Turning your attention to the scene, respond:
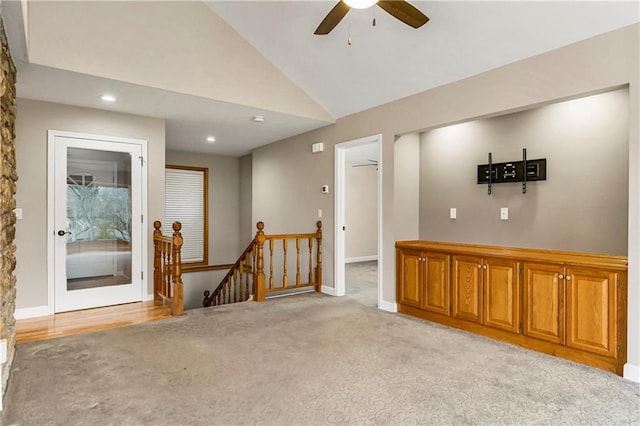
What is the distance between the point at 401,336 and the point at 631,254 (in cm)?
192

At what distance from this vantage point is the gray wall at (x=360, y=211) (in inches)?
354

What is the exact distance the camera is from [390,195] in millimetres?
4508

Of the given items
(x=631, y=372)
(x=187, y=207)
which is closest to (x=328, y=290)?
(x=631, y=372)

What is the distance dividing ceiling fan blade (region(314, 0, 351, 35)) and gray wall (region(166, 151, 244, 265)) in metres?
5.47

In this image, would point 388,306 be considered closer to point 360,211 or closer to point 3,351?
point 3,351

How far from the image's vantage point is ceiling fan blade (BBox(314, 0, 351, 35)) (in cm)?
253

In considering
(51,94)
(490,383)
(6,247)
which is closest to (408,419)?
(490,383)

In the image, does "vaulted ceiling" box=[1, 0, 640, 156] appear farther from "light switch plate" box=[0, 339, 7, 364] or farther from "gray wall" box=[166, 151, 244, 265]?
"gray wall" box=[166, 151, 244, 265]

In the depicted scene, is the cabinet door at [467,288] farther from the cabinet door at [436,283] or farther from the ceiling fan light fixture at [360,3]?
the ceiling fan light fixture at [360,3]

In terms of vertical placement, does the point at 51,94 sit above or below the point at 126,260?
above

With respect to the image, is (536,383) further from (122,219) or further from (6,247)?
(122,219)

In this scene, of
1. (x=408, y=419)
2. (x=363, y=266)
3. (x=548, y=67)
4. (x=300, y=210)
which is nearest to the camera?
(x=408, y=419)

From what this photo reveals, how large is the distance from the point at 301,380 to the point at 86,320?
278cm

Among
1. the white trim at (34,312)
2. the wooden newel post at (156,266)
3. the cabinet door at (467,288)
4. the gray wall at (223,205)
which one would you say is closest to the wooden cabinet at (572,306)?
the cabinet door at (467,288)
